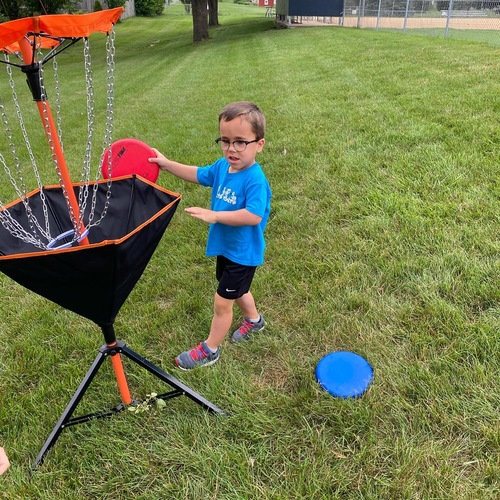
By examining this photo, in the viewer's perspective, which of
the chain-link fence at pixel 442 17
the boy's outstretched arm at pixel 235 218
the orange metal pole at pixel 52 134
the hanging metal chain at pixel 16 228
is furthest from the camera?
the chain-link fence at pixel 442 17

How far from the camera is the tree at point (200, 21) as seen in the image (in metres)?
18.8

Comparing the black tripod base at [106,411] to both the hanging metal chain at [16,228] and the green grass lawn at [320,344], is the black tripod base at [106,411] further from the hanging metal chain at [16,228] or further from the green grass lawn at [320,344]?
the hanging metal chain at [16,228]

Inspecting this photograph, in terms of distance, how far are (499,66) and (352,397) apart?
648cm

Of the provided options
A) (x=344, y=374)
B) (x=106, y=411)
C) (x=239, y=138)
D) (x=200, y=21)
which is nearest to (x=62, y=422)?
(x=106, y=411)

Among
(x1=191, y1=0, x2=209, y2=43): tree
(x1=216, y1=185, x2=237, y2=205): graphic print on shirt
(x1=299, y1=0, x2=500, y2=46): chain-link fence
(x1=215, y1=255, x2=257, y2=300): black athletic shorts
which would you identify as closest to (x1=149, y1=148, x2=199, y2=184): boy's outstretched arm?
(x1=216, y1=185, x2=237, y2=205): graphic print on shirt

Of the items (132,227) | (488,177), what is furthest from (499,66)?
(132,227)

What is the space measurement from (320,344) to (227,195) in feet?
3.02

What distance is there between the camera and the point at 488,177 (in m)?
3.49

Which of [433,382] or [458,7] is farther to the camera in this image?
[458,7]

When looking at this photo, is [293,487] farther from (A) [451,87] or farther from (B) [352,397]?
(A) [451,87]

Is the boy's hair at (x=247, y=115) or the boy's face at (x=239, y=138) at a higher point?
the boy's hair at (x=247, y=115)

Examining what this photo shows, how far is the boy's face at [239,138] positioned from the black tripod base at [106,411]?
929 millimetres

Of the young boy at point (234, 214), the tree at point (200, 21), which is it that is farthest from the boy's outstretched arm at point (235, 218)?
the tree at point (200, 21)

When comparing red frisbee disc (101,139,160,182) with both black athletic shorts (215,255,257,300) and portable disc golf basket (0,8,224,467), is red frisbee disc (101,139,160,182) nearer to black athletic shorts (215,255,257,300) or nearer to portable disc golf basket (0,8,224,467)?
portable disc golf basket (0,8,224,467)
